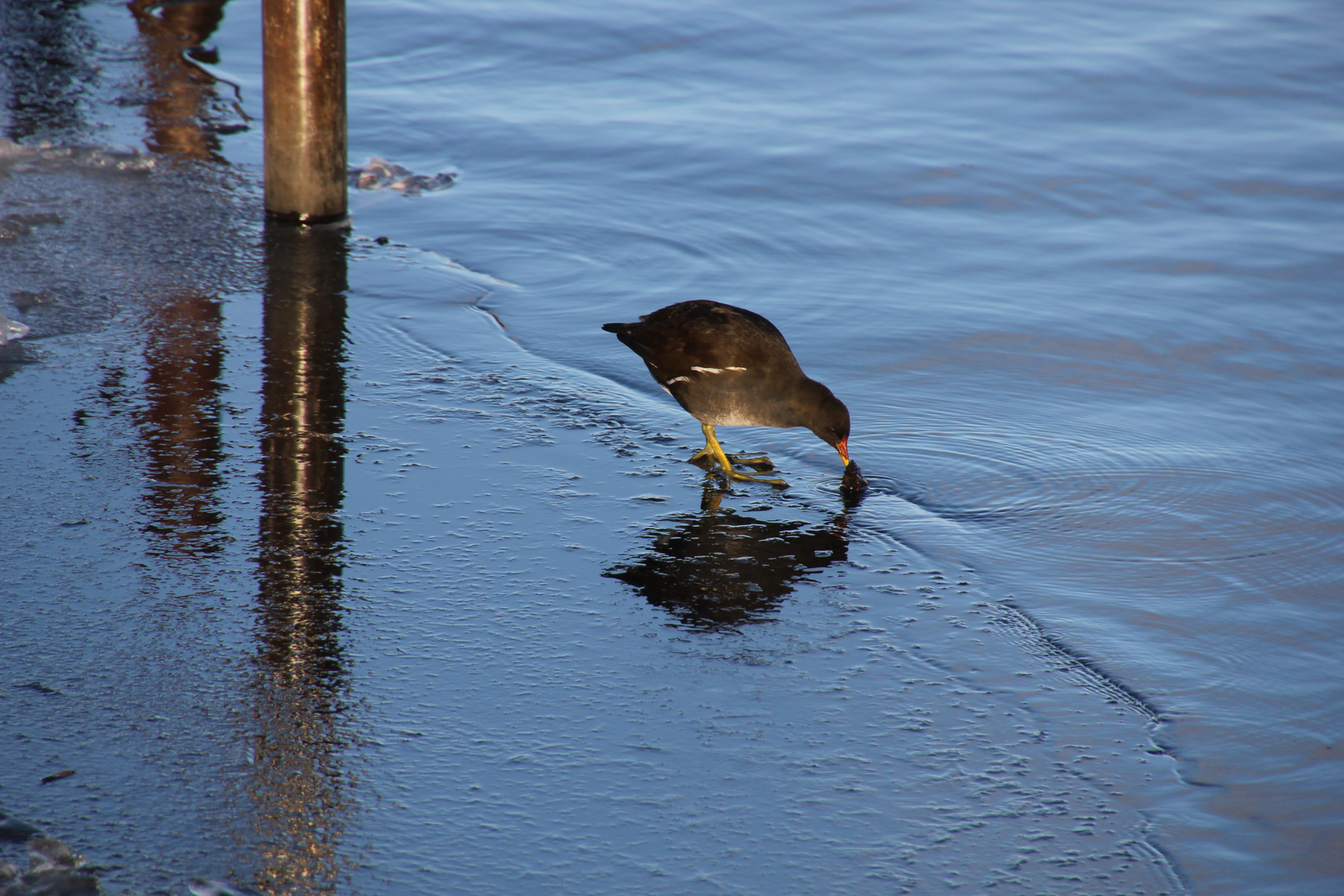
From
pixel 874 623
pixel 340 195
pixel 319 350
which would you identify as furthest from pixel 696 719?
pixel 340 195

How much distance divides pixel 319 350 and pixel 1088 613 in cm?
373

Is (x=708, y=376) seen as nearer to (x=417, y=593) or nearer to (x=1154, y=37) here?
(x=417, y=593)

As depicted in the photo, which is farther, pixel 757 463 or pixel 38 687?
pixel 757 463

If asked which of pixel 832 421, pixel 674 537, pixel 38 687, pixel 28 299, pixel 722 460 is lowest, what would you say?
pixel 38 687

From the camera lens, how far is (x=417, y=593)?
4340mm

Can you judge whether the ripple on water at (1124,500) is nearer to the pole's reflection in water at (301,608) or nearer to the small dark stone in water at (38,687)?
the pole's reflection in water at (301,608)

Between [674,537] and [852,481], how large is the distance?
92 centimetres

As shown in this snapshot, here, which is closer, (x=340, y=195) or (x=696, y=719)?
(x=696, y=719)

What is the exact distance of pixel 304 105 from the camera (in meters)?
7.64

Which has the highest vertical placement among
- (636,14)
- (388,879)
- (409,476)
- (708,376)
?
(636,14)

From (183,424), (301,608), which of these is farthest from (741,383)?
(183,424)

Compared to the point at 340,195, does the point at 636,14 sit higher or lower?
higher

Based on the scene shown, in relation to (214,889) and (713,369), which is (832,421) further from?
(214,889)

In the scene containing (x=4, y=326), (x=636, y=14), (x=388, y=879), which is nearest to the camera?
(x=388, y=879)
